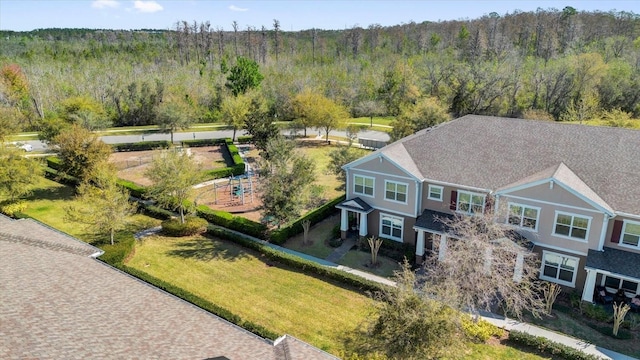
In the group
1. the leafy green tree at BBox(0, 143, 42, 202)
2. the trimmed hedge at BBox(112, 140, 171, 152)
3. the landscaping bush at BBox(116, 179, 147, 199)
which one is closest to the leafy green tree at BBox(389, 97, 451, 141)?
the landscaping bush at BBox(116, 179, 147, 199)

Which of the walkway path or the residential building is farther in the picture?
the residential building

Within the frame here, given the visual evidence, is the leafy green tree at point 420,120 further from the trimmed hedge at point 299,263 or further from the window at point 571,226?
the window at point 571,226

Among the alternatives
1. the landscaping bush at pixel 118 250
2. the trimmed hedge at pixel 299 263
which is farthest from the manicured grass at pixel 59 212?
the trimmed hedge at pixel 299 263

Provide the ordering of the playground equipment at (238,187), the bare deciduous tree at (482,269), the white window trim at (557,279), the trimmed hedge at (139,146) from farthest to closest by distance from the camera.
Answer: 1. the trimmed hedge at (139,146)
2. the playground equipment at (238,187)
3. the white window trim at (557,279)
4. the bare deciduous tree at (482,269)

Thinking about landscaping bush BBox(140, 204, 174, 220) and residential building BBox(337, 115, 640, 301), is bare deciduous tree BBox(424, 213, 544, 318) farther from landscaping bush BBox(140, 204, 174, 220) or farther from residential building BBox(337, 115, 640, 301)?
landscaping bush BBox(140, 204, 174, 220)

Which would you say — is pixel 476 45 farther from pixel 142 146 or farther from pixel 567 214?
pixel 567 214

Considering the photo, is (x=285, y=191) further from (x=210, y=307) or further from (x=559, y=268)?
(x=559, y=268)
